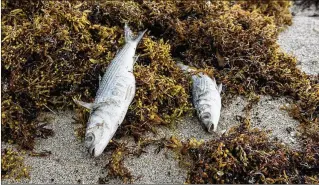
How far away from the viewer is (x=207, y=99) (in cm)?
406

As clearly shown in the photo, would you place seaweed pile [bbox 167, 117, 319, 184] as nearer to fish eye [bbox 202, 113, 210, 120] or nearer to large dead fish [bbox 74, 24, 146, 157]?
fish eye [bbox 202, 113, 210, 120]

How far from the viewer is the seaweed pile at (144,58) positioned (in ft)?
13.2

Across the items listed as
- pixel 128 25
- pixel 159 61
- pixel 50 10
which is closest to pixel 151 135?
pixel 159 61

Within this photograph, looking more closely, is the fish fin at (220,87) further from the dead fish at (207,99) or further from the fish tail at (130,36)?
the fish tail at (130,36)

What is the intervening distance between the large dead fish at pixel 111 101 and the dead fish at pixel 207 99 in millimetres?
666

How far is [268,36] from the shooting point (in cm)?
492

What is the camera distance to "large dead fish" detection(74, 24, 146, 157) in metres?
3.53

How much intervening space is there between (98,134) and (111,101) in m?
0.37

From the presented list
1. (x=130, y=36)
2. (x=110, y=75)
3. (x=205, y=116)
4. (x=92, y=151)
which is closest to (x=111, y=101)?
(x=110, y=75)

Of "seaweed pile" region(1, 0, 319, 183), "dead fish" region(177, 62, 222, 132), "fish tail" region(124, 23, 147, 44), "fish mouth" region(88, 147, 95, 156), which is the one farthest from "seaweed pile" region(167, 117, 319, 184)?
"fish tail" region(124, 23, 147, 44)

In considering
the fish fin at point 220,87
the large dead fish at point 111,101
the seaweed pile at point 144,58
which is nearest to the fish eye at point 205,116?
the seaweed pile at point 144,58

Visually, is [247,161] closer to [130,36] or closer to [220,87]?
[220,87]

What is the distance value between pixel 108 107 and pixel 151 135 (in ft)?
1.75

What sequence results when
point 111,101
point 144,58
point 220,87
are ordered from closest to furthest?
1. point 111,101
2. point 220,87
3. point 144,58
